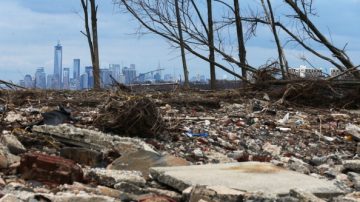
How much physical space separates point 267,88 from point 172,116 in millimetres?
3346

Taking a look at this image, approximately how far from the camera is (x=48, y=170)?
3.54 meters

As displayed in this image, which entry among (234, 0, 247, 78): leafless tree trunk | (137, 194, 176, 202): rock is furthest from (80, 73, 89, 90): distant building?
(137, 194, 176, 202): rock

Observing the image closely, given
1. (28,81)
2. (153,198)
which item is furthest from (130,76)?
(153,198)

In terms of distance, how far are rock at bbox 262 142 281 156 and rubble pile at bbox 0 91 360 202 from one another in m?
0.01

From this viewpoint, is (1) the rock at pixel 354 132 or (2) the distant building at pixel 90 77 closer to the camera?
(1) the rock at pixel 354 132

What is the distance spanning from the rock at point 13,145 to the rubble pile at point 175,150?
0.04 feet

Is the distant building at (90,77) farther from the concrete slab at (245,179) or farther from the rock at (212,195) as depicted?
the rock at (212,195)

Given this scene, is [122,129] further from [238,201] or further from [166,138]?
[238,201]

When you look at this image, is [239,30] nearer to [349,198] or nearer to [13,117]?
[13,117]

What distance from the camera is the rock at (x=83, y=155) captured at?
439 cm

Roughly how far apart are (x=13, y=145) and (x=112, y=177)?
4.21 feet

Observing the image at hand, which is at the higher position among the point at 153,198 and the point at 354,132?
the point at 354,132

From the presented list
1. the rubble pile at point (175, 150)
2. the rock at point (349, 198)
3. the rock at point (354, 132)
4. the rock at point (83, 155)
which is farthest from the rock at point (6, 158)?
the rock at point (354, 132)

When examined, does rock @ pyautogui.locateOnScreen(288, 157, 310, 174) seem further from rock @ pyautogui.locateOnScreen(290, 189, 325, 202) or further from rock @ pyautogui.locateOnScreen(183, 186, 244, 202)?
rock @ pyautogui.locateOnScreen(183, 186, 244, 202)
